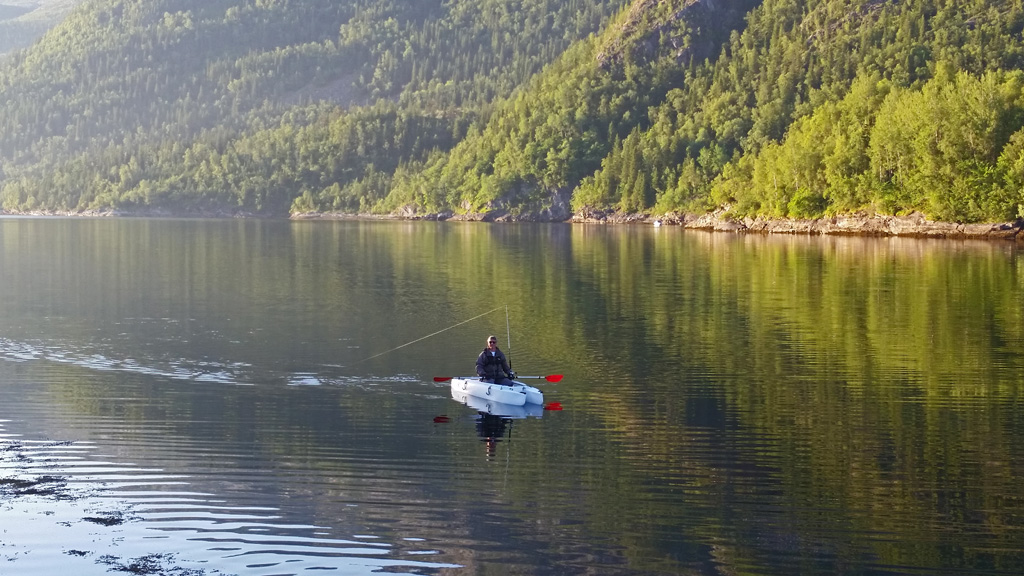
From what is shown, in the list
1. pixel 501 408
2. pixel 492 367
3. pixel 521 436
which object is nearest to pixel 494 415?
pixel 501 408

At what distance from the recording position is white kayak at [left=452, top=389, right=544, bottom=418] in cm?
3631

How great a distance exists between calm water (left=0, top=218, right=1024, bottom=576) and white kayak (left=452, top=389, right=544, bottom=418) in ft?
1.80

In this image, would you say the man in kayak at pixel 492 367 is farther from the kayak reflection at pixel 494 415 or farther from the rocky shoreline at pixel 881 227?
the rocky shoreline at pixel 881 227

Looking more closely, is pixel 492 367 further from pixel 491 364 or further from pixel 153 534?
pixel 153 534

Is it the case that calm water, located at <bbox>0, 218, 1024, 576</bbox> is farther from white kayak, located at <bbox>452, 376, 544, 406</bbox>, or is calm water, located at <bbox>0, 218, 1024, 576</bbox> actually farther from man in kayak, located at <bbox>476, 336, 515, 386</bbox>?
man in kayak, located at <bbox>476, 336, 515, 386</bbox>

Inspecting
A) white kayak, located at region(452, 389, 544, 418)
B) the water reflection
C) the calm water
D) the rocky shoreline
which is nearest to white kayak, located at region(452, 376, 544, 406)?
white kayak, located at region(452, 389, 544, 418)

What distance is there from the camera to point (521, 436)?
3309 cm

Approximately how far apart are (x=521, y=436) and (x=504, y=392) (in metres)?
4.41

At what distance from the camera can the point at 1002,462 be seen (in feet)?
96.3

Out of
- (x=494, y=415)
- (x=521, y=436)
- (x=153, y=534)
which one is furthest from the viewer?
(x=494, y=415)

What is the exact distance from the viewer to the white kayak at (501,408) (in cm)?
3631

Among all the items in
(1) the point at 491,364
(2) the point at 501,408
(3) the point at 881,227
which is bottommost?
(2) the point at 501,408

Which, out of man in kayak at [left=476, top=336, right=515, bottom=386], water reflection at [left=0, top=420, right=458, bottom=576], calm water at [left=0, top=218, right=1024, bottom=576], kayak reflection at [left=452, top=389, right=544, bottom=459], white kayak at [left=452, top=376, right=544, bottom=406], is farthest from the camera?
man in kayak at [left=476, top=336, right=515, bottom=386]

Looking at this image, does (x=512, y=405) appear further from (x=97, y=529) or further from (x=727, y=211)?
(x=727, y=211)
